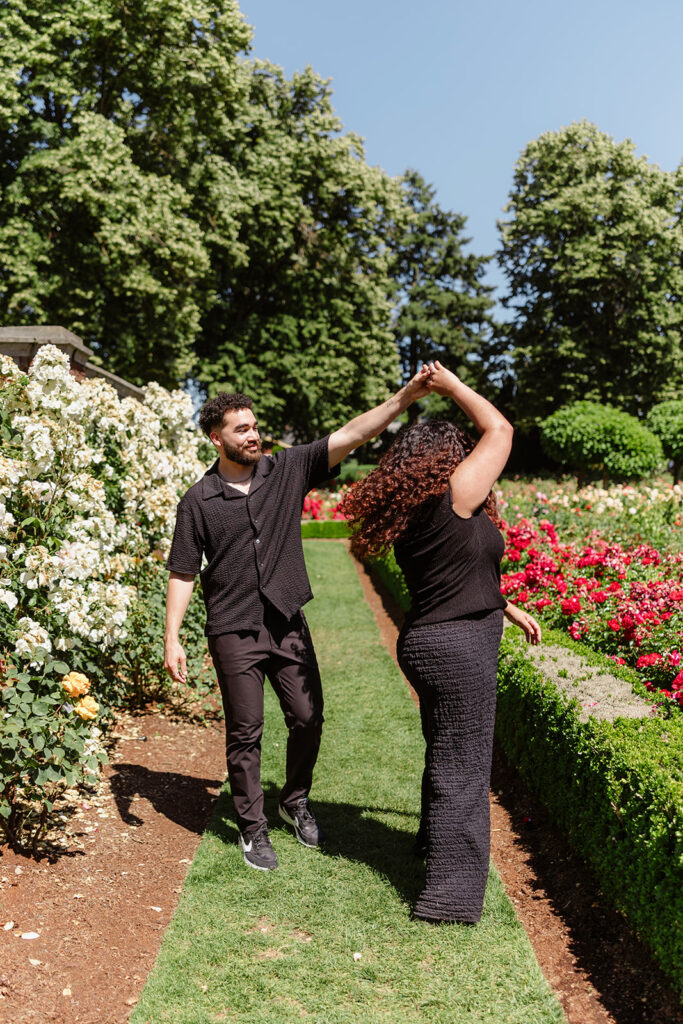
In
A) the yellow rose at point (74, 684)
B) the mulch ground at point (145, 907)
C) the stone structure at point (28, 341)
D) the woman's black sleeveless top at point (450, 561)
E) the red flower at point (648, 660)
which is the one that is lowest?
the mulch ground at point (145, 907)

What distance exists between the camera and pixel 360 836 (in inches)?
159

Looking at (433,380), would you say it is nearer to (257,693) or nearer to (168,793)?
(257,693)

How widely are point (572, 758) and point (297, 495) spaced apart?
5.74ft

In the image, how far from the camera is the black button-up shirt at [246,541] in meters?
3.63

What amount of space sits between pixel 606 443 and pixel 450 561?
17.4 meters

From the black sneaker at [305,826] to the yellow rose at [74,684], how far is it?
3.93 feet

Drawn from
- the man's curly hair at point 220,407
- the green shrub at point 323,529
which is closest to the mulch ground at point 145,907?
the man's curly hair at point 220,407

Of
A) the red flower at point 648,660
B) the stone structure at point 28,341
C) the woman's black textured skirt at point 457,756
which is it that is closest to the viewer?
the woman's black textured skirt at point 457,756

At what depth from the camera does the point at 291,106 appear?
23.3 metres

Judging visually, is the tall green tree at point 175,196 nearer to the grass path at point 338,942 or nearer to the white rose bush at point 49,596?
the white rose bush at point 49,596

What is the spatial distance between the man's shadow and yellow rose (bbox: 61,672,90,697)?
1078 millimetres

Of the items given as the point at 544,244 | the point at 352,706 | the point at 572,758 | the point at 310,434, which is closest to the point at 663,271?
the point at 544,244

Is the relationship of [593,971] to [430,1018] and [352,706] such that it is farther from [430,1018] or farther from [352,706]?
[352,706]

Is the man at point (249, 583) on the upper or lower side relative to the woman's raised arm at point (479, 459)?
lower
